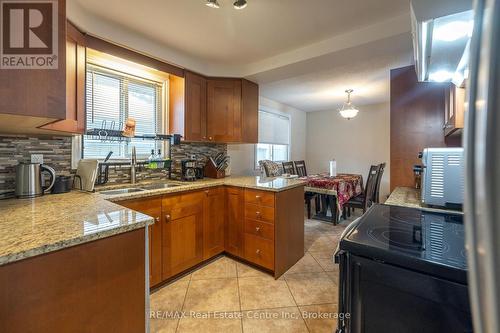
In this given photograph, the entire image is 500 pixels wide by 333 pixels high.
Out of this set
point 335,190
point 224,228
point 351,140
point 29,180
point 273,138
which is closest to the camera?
point 29,180

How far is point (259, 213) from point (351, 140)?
170 inches

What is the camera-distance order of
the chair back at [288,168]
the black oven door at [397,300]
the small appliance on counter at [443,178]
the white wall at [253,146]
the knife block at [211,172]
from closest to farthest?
1. the black oven door at [397,300]
2. the small appliance on counter at [443,178]
3. the knife block at [211,172]
4. the white wall at [253,146]
5. the chair back at [288,168]

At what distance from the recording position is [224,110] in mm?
2930

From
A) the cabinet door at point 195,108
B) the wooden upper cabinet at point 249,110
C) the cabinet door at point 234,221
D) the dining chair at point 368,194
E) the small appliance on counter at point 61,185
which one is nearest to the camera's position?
the small appliance on counter at point 61,185

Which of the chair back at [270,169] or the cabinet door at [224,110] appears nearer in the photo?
the cabinet door at [224,110]

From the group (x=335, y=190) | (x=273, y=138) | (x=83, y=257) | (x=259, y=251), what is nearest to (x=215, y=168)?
(x=259, y=251)

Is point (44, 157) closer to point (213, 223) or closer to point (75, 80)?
point (75, 80)

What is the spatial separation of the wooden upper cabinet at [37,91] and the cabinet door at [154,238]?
3.09 ft

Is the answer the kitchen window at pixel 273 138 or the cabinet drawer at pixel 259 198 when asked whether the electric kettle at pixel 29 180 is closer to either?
the cabinet drawer at pixel 259 198

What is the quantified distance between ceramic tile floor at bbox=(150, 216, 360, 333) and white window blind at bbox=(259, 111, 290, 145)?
2.89 metres

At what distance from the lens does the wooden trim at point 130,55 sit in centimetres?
195

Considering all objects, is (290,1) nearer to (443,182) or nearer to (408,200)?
(443,182)

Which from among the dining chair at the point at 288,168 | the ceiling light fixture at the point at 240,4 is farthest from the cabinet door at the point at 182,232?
the dining chair at the point at 288,168

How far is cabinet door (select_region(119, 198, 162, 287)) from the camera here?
1.86m
